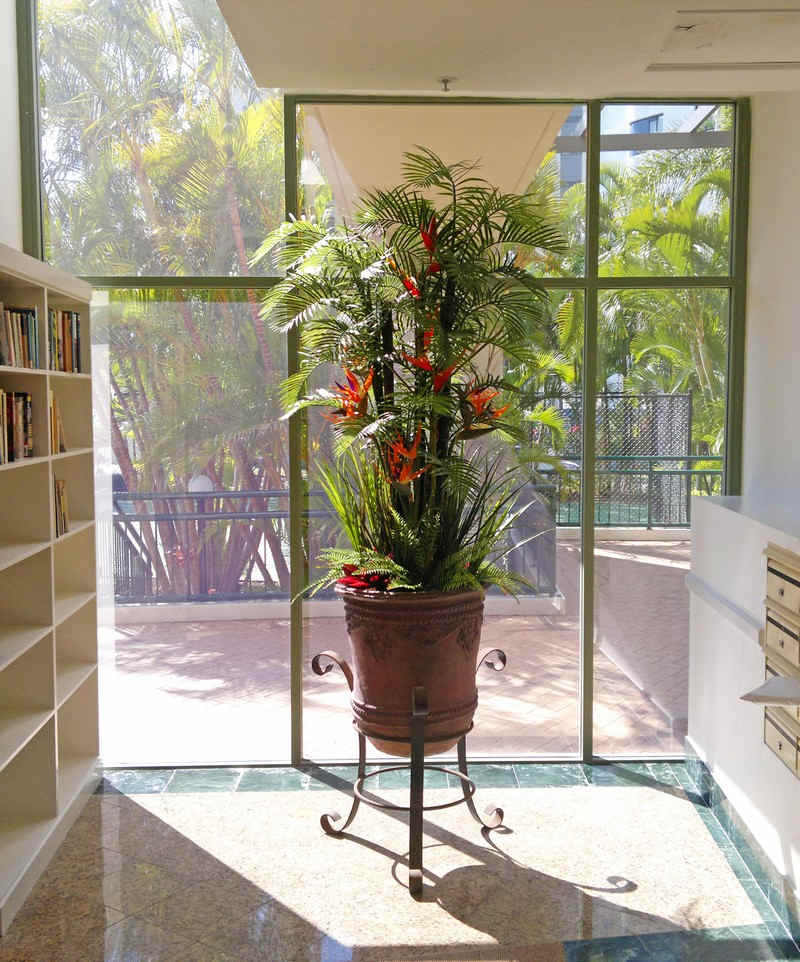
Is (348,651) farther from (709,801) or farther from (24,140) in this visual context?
(24,140)

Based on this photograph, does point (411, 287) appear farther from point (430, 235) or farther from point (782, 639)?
point (782, 639)

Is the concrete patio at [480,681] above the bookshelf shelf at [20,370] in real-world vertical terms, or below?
below

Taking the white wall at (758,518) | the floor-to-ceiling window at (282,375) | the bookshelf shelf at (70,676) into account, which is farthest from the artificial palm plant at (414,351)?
the bookshelf shelf at (70,676)

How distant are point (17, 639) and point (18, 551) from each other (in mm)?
322

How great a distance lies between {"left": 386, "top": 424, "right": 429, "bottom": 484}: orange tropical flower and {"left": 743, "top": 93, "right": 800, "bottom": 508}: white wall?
156cm

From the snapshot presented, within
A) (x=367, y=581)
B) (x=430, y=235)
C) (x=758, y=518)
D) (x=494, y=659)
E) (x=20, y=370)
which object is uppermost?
(x=430, y=235)

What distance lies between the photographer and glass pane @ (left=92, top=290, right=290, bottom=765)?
477cm

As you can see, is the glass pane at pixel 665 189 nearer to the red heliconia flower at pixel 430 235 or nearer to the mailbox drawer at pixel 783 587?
the red heliconia flower at pixel 430 235

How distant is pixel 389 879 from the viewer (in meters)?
3.70

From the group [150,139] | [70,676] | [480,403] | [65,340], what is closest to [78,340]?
[65,340]

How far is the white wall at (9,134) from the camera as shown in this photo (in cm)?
435

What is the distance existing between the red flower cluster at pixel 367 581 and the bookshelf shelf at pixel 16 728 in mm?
1211

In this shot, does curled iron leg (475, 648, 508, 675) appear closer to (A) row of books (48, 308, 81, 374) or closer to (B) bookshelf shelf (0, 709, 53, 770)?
(B) bookshelf shelf (0, 709, 53, 770)

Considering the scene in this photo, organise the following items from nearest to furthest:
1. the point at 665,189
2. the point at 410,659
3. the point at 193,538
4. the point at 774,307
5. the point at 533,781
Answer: the point at 410,659 → the point at 774,307 → the point at 533,781 → the point at 665,189 → the point at 193,538
